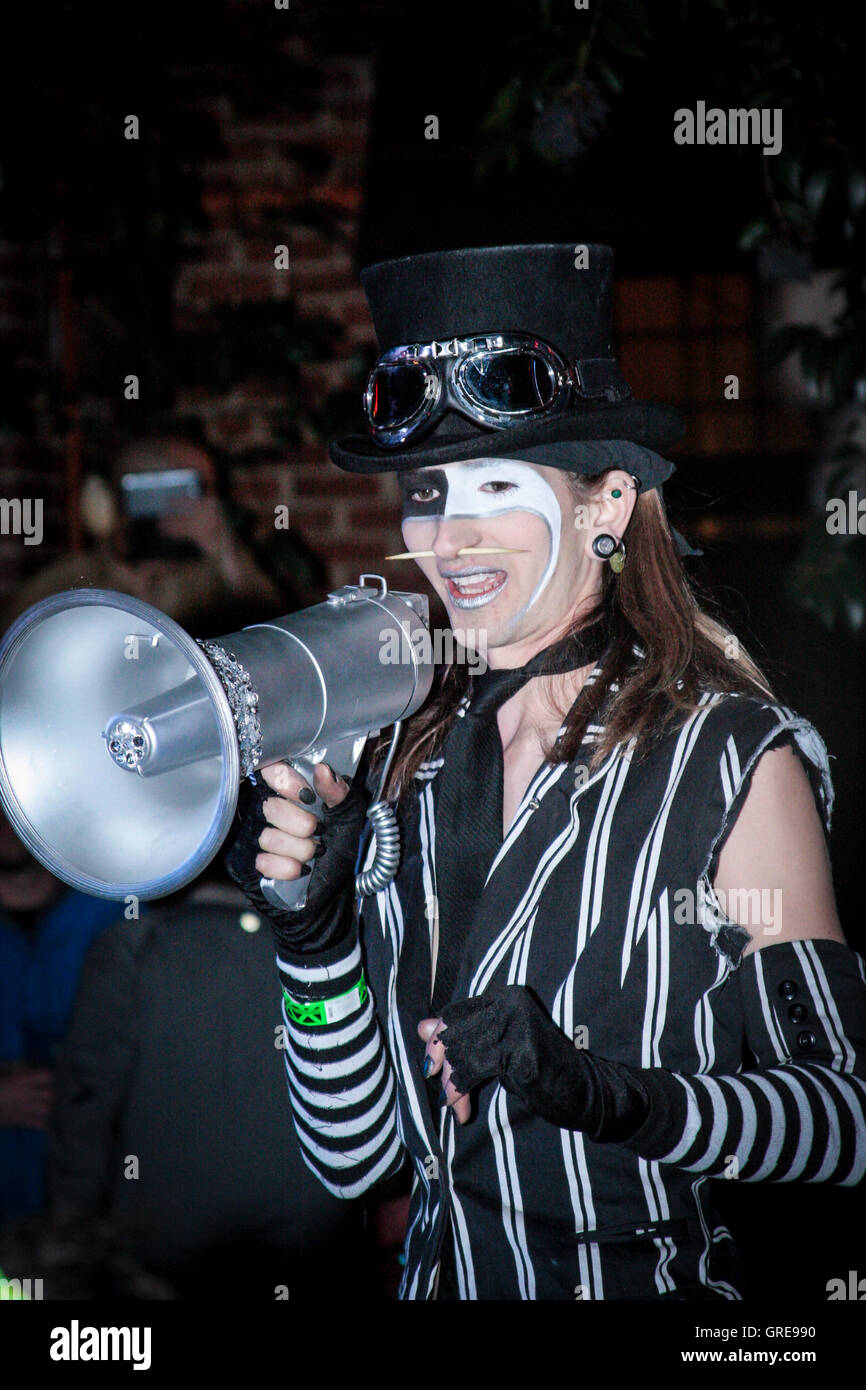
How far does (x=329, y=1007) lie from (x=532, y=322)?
1.01 metres

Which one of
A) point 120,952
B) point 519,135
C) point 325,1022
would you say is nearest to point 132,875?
point 325,1022

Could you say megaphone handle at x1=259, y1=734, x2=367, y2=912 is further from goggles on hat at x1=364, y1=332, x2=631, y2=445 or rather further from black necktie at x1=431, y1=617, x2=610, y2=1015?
goggles on hat at x1=364, y1=332, x2=631, y2=445

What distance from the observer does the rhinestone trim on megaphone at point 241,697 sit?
1438 millimetres

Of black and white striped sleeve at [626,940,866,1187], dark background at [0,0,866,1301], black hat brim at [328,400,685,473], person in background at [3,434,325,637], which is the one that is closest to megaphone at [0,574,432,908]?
black hat brim at [328,400,685,473]

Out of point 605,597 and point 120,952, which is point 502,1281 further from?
point 120,952

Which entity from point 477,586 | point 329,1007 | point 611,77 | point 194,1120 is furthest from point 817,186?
point 194,1120

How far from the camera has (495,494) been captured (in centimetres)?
171

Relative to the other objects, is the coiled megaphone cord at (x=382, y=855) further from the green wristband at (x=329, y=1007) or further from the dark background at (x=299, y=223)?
the dark background at (x=299, y=223)

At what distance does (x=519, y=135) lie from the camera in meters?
2.83

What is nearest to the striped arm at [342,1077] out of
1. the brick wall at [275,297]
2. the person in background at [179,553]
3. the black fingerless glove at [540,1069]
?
the black fingerless glove at [540,1069]

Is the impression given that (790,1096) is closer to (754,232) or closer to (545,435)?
(545,435)

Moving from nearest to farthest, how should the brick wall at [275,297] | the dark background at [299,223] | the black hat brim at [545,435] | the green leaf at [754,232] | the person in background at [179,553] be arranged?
the black hat brim at [545,435] < the green leaf at [754,232] < the dark background at [299,223] < the person in background at [179,553] < the brick wall at [275,297]

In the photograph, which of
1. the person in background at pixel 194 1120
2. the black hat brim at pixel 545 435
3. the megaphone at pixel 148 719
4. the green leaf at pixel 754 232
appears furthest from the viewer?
the green leaf at pixel 754 232

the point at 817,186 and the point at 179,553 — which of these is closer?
the point at 817,186
